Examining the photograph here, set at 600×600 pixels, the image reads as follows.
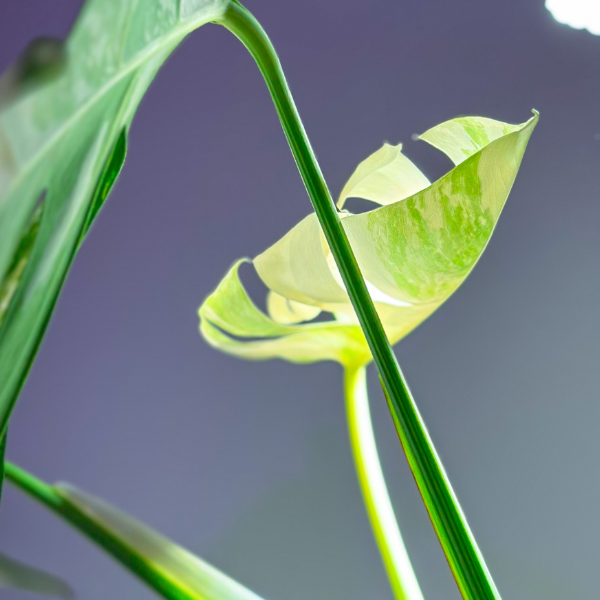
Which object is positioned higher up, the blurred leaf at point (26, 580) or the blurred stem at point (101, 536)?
the blurred stem at point (101, 536)

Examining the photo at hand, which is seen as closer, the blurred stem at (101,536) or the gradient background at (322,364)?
the blurred stem at (101,536)

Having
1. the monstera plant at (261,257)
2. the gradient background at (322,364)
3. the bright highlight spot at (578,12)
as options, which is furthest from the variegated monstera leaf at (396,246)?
the gradient background at (322,364)

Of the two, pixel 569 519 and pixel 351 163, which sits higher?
pixel 351 163

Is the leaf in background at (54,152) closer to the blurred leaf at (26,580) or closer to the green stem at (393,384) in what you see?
the green stem at (393,384)

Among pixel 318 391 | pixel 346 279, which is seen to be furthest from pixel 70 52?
pixel 318 391

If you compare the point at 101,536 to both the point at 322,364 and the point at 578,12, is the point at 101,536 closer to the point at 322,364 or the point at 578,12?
the point at 578,12

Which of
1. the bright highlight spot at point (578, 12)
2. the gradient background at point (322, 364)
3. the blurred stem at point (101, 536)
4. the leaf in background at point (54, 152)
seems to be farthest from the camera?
the gradient background at point (322, 364)

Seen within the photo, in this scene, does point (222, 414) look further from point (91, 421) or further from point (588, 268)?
point (588, 268)

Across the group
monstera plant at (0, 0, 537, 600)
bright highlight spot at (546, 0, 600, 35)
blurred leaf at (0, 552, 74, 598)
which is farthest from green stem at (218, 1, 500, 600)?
bright highlight spot at (546, 0, 600, 35)
